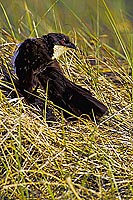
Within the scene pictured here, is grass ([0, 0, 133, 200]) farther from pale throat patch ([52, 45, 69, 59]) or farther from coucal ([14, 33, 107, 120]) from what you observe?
pale throat patch ([52, 45, 69, 59])

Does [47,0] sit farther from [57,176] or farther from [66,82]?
[57,176]

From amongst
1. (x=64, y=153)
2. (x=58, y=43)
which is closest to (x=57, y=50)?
(x=58, y=43)

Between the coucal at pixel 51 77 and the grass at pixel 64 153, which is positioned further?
the coucal at pixel 51 77

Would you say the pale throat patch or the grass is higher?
the pale throat patch

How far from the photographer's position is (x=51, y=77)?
3008mm

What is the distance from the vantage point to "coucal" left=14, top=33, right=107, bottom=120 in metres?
2.91

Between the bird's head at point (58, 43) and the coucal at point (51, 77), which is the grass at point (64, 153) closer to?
the coucal at point (51, 77)

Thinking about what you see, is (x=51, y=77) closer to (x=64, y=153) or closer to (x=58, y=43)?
(x=58, y=43)

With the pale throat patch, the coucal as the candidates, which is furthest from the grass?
the pale throat patch

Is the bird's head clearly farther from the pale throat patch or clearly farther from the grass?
the grass

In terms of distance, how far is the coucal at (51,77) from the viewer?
114 inches

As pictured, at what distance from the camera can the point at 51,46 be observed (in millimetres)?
2943

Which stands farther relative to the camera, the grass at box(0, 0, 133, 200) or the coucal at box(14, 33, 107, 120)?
the coucal at box(14, 33, 107, 120)

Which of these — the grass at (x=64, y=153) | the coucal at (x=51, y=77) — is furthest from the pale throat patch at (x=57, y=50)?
the grass at (x=64, y=153)
